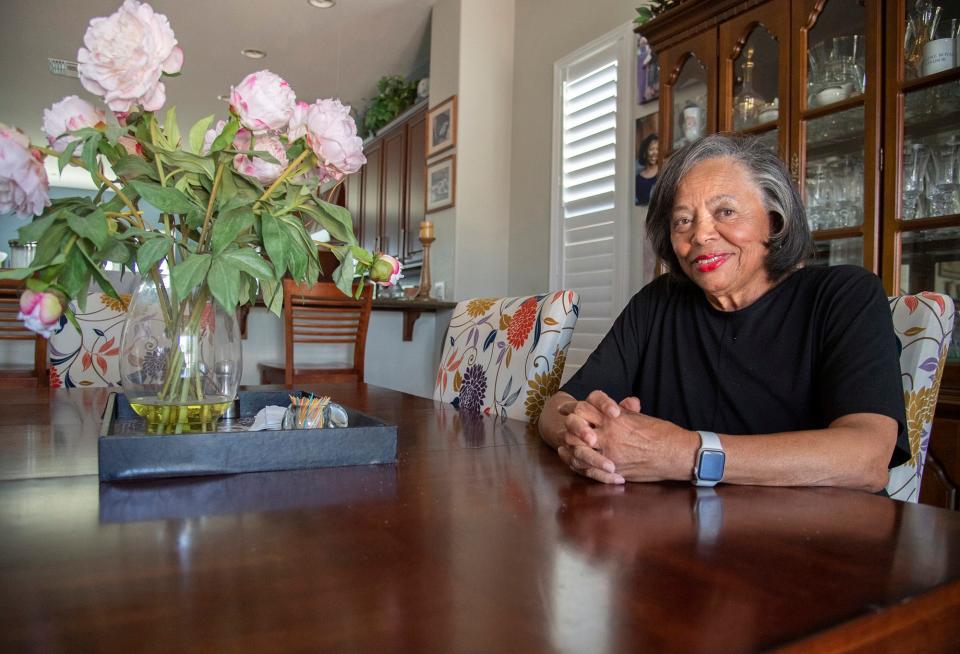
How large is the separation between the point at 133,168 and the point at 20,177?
15cm

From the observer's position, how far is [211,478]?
773 millimetres

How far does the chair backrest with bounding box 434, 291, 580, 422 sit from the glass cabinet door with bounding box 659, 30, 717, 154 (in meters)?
1.17

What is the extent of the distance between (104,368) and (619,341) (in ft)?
4.63

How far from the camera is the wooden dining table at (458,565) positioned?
1.31ft

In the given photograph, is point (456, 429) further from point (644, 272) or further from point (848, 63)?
point (644, 272)

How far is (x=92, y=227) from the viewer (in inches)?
28.8

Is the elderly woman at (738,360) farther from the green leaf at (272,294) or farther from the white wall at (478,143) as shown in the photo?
the white wall at (478,143)

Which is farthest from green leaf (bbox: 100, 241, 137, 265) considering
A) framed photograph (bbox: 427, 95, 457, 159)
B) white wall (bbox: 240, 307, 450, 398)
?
framed photograph (bbox: 427, 95, 457, 159)

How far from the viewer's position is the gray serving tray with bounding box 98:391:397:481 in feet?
2.46

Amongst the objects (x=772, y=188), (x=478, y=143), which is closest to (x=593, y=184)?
(x=478, y=143)

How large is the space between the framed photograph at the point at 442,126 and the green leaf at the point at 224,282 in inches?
135

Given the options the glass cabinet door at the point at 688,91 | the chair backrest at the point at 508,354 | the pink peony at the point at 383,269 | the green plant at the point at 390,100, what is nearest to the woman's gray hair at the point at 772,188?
the chair backrest at the point at 508,354

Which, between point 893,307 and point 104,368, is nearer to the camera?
point 893,307

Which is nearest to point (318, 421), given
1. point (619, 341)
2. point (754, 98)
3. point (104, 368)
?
point (619, 341)
